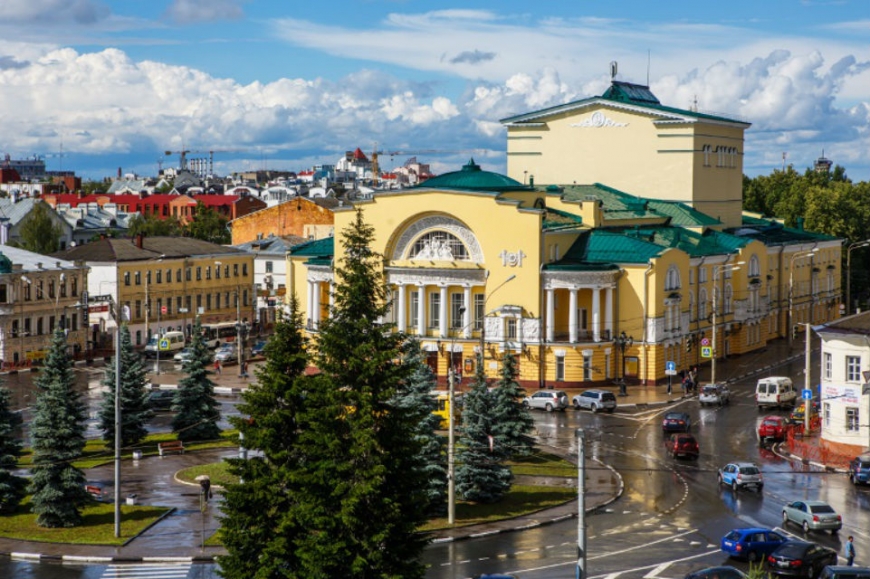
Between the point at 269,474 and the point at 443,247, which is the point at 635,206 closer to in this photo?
the point at 443,247

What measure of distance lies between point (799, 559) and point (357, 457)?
14.2m

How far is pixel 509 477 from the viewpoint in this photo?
52469mm

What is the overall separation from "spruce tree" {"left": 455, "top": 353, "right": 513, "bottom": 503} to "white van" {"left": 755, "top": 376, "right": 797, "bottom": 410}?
24.2 metres

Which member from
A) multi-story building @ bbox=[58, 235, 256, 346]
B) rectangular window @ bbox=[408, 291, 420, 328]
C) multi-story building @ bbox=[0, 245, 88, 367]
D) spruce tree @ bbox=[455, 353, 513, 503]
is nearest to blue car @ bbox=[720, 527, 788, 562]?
spruce tree @ bbox=[455, 353, 513, 503]

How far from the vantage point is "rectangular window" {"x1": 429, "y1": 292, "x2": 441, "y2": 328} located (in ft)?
288

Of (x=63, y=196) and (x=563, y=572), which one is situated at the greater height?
(x=63, y=196)

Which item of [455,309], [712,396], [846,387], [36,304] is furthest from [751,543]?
[36,304]

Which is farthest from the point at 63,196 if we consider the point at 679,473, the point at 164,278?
the point at 679,473

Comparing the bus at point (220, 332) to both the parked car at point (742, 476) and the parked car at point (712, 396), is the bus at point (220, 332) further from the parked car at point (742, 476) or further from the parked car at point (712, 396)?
the parked car at point (742, 476)

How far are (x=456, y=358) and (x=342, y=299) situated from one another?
1859 inches

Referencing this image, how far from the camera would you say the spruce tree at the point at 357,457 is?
120 feet

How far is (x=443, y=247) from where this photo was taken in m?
86.7

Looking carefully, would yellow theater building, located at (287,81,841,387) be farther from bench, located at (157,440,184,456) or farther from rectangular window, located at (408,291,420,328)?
bench, located at (157,440,184,456)

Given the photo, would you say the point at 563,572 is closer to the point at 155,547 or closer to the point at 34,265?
the point at 155,547
